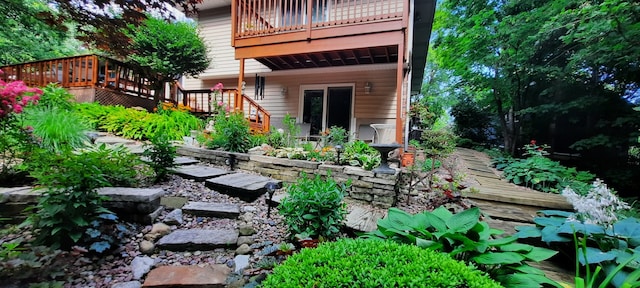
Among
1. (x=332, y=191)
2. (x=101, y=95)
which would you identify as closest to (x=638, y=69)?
(x=332, y=191)

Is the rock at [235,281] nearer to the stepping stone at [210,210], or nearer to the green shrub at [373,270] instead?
the green shrub at [373,270]

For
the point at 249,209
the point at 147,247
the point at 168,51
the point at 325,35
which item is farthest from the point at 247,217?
the point at 168,51

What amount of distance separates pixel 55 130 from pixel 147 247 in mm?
3067

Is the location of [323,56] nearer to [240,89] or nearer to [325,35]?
[325,35]

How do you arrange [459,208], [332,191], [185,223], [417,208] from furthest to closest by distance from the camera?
[417,208], [459,208], [185,223], [332,191]

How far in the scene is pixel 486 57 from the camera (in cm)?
667

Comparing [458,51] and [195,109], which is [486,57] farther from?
[195,109]

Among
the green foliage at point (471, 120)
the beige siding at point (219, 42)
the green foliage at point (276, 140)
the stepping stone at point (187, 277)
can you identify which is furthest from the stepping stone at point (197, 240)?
the green foliage at point (471, 120)

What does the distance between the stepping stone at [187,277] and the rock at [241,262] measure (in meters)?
0.06

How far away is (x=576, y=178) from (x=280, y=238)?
Result: 197 inches

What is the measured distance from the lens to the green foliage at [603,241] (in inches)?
55.7

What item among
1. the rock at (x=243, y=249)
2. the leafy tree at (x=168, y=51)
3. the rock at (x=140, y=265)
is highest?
the leafy tree at (x=168, y=51)

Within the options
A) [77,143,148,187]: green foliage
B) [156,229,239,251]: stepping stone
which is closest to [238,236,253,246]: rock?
[156,229,239,251]: stepping stone

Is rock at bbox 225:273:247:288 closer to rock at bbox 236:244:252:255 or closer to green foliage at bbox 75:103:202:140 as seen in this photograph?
rock at bbox 236:244:252:255
